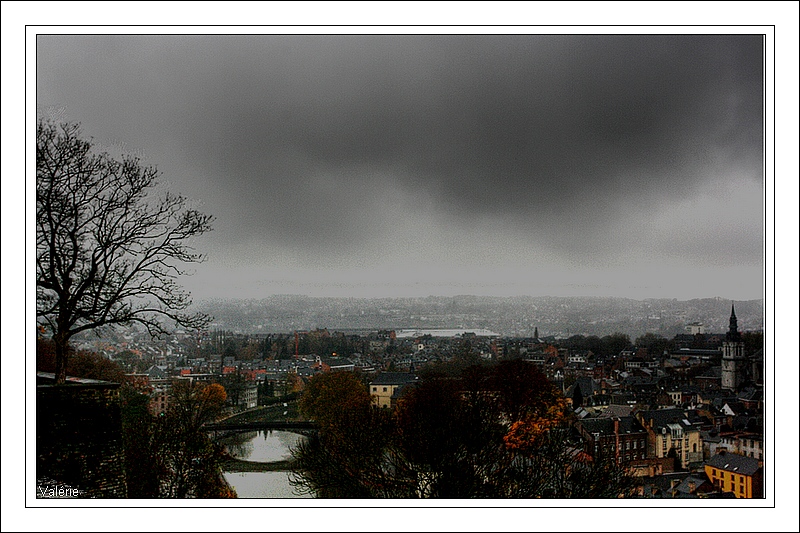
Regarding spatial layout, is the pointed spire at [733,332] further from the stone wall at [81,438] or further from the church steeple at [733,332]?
the stone wall at [81,438]

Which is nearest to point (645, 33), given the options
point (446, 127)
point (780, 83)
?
point (780, 83)

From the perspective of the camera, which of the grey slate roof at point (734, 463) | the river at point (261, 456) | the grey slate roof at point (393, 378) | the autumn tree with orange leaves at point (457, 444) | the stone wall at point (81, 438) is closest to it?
the stone wall at point (81, 438)

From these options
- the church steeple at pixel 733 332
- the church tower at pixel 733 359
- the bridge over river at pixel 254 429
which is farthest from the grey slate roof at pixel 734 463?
the bridge over river at pixel 254 429

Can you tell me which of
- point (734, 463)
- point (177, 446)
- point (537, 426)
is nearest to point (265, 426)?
Result: point (177, 446)

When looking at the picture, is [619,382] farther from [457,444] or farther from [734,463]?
[457,444]

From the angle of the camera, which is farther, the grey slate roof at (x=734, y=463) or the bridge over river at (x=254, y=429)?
the bridge over river at (x=254, y=429)

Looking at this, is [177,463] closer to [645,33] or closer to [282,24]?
[282,24]

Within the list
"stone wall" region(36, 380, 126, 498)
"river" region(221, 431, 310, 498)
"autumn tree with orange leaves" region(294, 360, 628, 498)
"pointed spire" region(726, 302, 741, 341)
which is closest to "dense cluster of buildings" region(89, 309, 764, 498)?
"pointed spire" region(726, 302, 741, 341)
